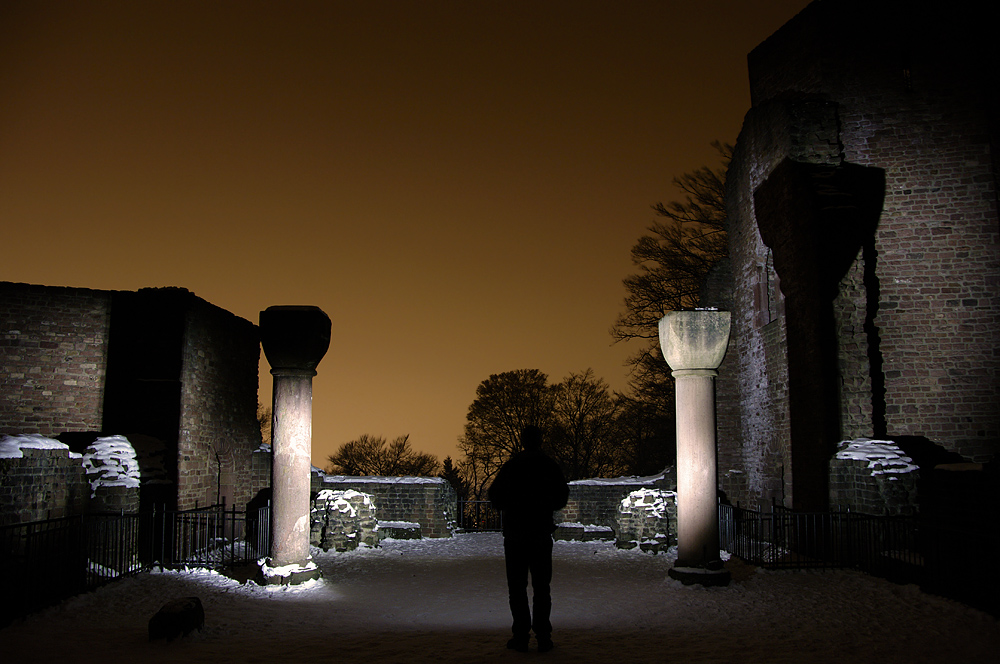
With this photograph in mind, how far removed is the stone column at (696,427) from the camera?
9570 millimetres

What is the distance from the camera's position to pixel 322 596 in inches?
364

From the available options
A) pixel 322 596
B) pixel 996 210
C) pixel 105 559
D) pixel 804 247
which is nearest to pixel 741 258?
pixel 804 247

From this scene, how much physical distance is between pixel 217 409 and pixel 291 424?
692 centimetres

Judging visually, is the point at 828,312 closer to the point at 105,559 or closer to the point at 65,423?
the point at 105,559

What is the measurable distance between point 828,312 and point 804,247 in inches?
55.5

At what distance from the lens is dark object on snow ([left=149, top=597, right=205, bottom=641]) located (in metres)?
6.61

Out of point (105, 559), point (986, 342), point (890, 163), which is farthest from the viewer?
point (890, 163)

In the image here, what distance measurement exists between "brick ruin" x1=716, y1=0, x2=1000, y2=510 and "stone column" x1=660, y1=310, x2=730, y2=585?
14.5 ft

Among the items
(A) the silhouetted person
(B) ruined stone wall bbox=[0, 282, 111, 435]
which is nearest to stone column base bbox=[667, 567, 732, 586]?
(A) the silhouetted person

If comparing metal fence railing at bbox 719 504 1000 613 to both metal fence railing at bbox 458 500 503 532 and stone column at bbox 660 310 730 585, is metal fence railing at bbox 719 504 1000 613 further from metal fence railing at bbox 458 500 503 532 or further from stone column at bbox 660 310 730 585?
metal fence railing at bbox 458 500 503 532

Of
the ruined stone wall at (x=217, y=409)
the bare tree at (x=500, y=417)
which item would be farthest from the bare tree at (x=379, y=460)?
the ruined stone wall at (x=217, y=409)

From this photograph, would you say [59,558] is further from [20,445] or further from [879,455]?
[879,455]

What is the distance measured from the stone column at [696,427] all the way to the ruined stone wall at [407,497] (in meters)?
7.72

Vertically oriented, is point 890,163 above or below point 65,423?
above
